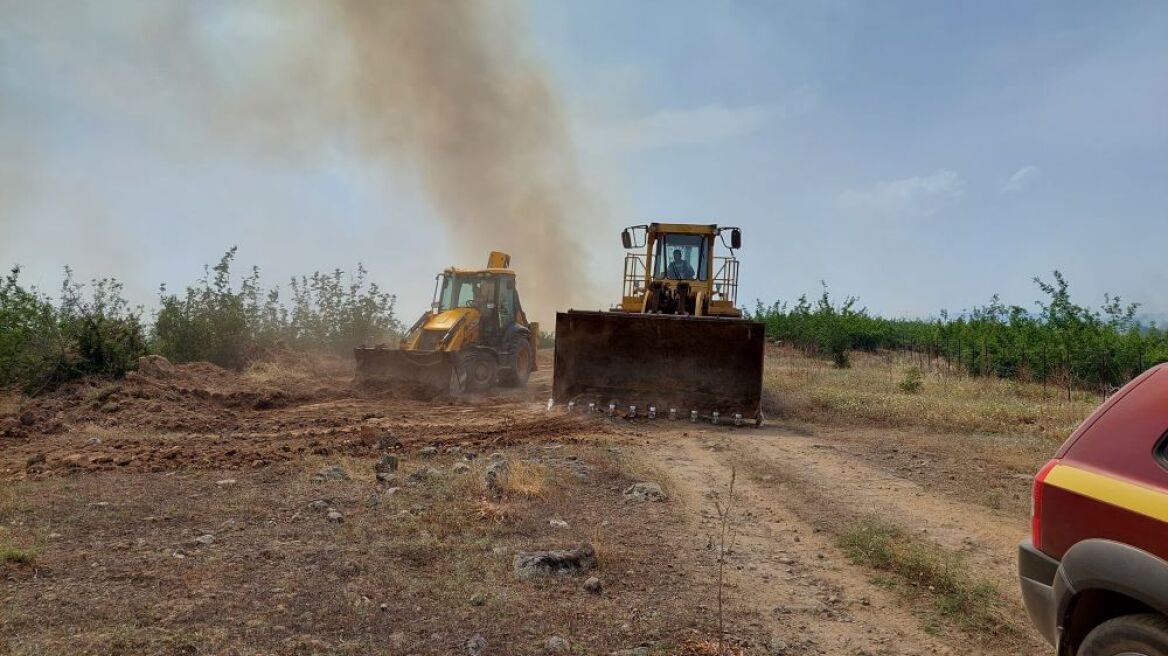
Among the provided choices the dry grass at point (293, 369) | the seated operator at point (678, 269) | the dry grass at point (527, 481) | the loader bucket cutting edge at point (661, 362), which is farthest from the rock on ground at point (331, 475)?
the dry grass at point (293, 369)

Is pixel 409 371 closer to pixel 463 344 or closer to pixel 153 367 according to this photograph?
pixel 463 344

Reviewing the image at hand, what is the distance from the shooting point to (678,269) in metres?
14.2

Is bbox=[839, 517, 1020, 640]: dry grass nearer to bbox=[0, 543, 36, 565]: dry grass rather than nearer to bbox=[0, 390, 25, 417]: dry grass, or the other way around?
bbox=[0, 543, 36, 565]: dry grass

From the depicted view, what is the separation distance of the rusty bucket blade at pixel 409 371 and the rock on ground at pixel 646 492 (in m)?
8.17

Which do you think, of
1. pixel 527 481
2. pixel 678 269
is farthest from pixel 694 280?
pixel 527 481

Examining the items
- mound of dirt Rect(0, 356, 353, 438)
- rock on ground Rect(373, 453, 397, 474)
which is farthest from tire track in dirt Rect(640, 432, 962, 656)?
mound of dirt Rect(0, 356, 353, 438)

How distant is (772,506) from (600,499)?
5.19ft

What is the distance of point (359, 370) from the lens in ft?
50.3

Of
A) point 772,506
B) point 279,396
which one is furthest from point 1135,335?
point 279,396

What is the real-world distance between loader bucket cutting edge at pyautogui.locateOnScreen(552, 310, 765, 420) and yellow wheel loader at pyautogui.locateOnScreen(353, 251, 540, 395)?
329 cm

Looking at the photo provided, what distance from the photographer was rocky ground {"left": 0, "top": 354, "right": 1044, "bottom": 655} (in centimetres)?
388

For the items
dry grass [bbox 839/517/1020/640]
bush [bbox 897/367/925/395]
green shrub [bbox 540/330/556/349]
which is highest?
green shrub [bbox 540/330/556/349]

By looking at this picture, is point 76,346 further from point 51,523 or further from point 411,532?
point 411,532

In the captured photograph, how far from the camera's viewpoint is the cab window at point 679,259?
14.2m
